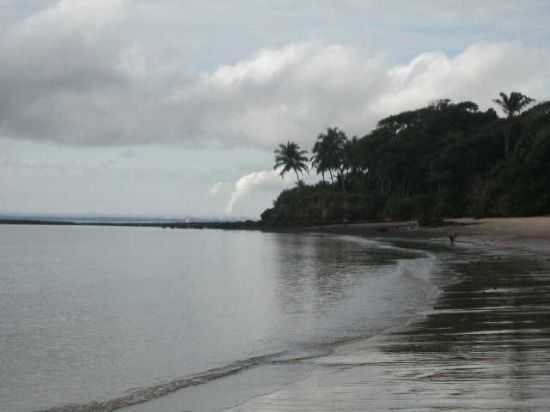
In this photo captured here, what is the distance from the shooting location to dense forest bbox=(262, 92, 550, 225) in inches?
2259

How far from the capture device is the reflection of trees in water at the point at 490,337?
23.2 ft

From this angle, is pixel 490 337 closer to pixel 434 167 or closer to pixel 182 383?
pixel 182 383

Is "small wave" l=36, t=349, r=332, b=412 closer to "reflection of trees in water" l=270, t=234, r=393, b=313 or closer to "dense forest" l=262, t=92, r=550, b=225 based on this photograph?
"reflection of trees in water" l=270, t=234, r=393, b=313

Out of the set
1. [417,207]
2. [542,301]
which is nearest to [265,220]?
[417,207]

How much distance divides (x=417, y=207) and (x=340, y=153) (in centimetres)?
2472

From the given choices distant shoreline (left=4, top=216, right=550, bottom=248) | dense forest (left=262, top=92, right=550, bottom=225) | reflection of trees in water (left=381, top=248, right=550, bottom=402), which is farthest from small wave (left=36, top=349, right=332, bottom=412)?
dense forest (left=262, top=92, right=550, bottom=225)

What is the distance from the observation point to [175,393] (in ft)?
26.8

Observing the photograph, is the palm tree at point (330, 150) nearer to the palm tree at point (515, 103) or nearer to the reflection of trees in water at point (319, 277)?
the palm tree at point (515, 103)

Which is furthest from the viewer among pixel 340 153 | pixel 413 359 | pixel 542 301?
pixel 340 153

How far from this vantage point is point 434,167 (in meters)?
71.8

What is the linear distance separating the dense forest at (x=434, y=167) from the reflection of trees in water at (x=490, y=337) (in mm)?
40078

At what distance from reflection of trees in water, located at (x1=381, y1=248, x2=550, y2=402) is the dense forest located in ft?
131

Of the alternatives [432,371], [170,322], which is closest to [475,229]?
[170,322]

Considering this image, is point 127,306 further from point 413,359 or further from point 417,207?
point 417,207
